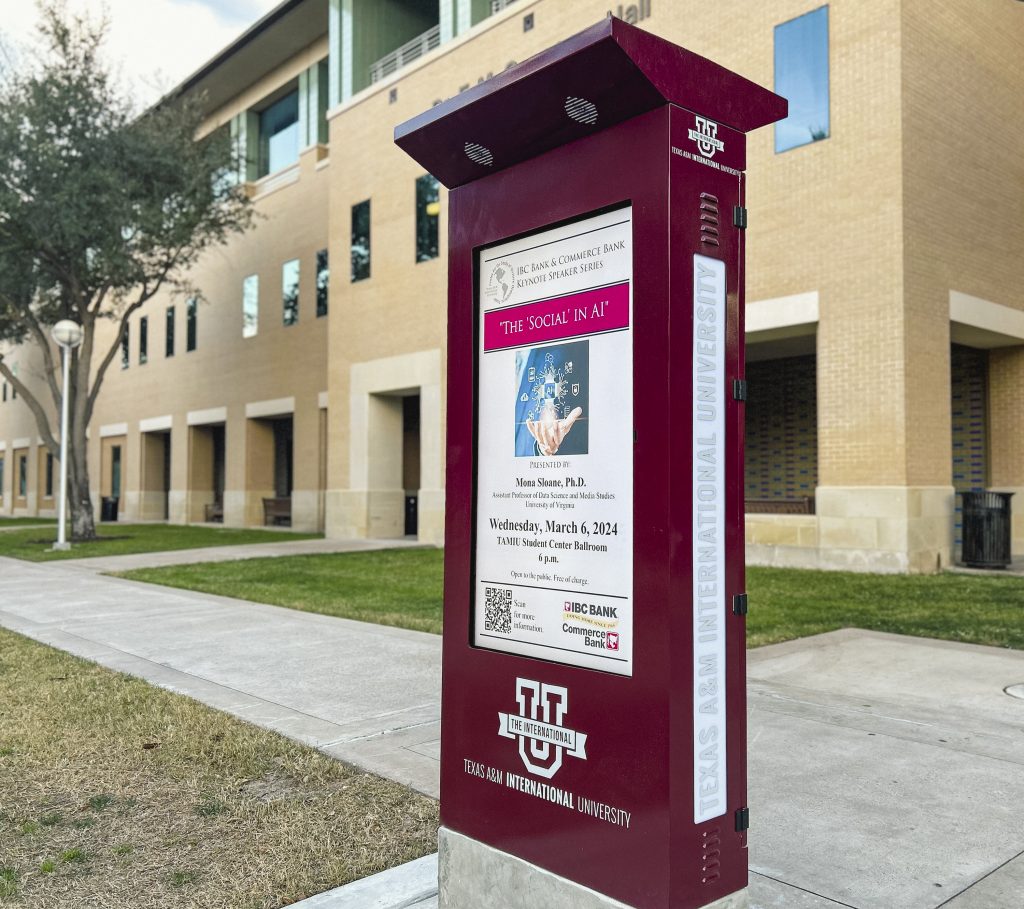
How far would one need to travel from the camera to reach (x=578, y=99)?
8.79ft

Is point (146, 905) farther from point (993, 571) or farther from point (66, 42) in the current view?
point (66, 42)

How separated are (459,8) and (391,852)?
836 inches

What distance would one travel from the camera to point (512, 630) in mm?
2934

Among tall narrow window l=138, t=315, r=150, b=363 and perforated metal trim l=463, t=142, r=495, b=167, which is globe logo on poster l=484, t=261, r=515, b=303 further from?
tall narrow window l=138, t=315, r=150, b=363

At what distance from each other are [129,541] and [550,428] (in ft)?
72.9

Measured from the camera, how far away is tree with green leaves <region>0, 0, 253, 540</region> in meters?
21.8

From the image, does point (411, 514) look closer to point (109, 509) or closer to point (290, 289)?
point (290, 289)

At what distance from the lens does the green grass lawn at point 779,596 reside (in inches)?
355

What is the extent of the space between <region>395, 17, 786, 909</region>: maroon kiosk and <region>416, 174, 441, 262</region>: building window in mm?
19096

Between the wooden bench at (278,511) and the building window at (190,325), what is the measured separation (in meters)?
7.94

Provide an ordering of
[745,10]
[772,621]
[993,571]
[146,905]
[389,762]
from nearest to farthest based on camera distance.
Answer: [146,905]
[389,762]
[772,621]
[993,571]
[745,10]

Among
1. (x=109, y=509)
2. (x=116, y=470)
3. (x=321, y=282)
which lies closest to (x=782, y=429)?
(x=321, y=282)

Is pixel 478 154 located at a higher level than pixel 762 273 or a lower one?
lower

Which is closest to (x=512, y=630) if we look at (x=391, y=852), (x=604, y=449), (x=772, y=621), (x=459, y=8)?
(x=604, y=449)
